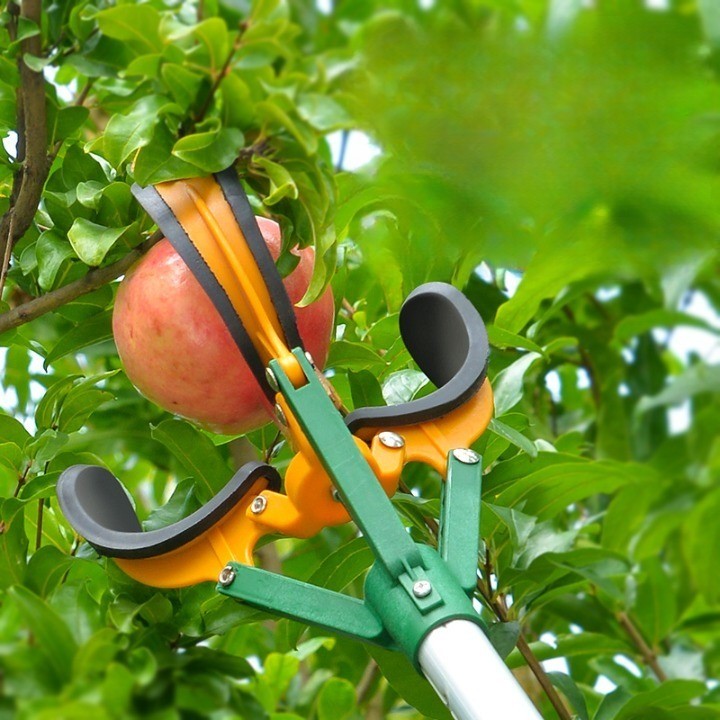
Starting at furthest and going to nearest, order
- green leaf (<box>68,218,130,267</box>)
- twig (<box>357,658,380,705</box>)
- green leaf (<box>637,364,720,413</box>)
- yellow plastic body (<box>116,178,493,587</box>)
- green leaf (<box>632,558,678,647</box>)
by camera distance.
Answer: twig (<box>357,658,380,705</box>), green leaf (<box>632,558,678,647</box>), green leaf (<box>68,218,130,267</box>), yellow plastic body (<box>116,178,493,587</box>), green leaf (<box>637,364,720,413</box>)

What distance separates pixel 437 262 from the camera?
75 cm

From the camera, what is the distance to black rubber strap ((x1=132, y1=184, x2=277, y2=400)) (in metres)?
0.60

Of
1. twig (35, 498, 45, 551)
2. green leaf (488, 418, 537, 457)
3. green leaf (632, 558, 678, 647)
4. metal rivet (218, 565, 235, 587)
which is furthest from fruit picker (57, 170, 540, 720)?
green leaf (632, 558, 678, 647)

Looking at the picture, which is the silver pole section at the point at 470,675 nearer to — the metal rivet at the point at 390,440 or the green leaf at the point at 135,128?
the metal rivet at the point at 390,440

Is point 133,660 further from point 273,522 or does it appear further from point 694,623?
point 694,623

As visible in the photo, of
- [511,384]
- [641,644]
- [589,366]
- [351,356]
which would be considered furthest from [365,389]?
[641,644]

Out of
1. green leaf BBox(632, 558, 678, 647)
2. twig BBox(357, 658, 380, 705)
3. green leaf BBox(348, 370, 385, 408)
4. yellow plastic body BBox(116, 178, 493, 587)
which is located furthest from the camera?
twig BBox(357, 658, 380, 705)

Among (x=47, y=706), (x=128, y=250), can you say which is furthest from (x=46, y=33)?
(x=47, y=706)

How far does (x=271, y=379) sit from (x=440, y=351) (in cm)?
12

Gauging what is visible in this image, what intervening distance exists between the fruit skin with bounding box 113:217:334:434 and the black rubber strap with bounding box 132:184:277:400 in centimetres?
3

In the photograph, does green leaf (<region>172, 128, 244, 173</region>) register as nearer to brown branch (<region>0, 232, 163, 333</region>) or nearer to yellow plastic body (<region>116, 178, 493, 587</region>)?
yellow plastic body (<region>116, 178, 493, 587</region>)

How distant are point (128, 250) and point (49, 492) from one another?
18 cm

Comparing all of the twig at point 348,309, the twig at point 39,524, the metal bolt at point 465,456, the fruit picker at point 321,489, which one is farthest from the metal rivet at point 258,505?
the twig at point 348,309

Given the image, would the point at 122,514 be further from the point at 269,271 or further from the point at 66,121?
the point at 66,121
